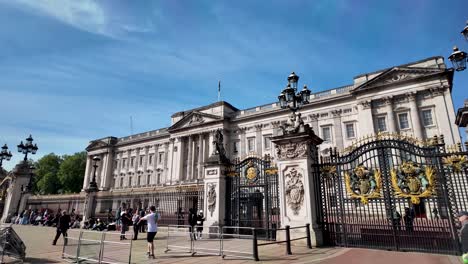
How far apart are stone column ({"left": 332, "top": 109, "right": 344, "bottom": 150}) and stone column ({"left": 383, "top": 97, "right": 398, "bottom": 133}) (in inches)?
244

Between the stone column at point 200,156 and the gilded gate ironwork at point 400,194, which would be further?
the stone column at point 200,156

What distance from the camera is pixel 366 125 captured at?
3519cm

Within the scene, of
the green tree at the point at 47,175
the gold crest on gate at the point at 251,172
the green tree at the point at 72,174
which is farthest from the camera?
the green tree at the point at 47,175

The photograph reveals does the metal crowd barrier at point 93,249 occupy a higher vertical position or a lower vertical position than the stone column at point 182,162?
lower

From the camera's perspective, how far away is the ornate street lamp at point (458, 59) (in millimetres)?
9117

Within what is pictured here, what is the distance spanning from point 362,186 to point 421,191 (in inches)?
72.8

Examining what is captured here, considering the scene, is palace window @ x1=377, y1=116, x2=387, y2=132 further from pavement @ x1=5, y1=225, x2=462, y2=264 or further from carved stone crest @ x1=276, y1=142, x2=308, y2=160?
pavement @ x1=5, y1=225, x2=462, y2=264

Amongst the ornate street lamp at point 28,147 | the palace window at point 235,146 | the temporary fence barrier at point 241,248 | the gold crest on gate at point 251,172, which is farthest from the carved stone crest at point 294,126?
the palace window at point 235,146

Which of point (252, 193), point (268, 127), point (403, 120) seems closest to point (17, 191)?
point (252, 193)

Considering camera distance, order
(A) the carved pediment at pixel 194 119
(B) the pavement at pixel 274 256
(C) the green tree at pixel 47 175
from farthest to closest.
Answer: (C) the green tree at pixel 47 175 < (A) the carved pediment at pixel 194 119 < (B) the pavement at pixel 274 256

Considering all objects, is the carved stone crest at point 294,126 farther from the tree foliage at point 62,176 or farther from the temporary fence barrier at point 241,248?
the tree foliage at point 62,176

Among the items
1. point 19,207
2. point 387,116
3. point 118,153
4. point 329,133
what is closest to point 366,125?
point 387,116

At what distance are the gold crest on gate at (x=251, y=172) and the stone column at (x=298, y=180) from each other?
1590mm

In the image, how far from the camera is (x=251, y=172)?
42.1ft
